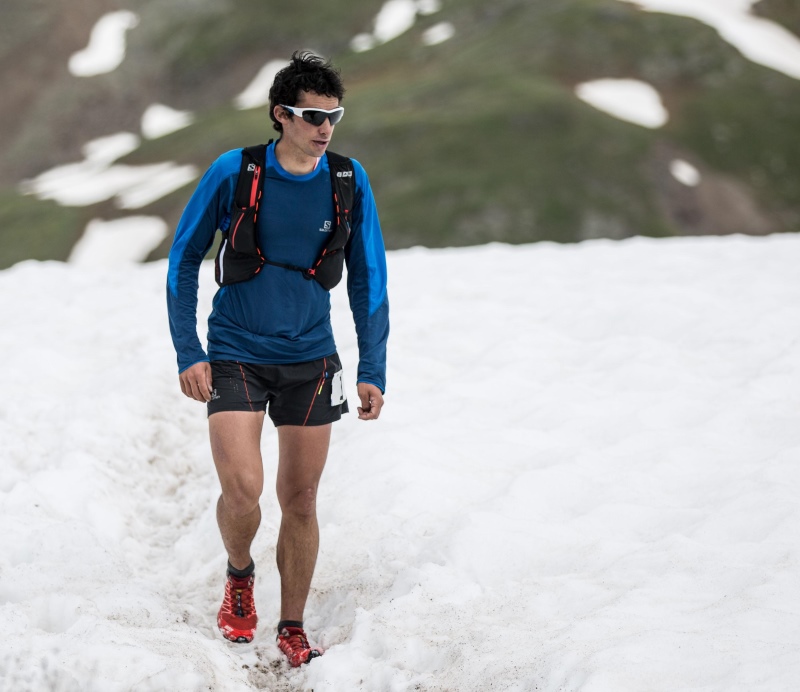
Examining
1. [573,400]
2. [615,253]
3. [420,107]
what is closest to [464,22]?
[420,107]

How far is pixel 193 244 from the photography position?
5.75 m

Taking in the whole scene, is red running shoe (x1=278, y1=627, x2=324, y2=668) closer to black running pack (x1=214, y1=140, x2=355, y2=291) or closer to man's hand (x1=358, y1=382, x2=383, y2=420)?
Result: man's hand (x1=358, y1=382, x2=383, y2=420)

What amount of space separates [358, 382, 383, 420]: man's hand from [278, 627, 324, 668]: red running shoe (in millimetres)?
1450

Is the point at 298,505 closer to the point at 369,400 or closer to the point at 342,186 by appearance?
the point at 369,400

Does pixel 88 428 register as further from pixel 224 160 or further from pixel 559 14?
pixel 559 14

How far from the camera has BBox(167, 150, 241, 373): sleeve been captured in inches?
220

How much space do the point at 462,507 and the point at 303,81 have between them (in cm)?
375

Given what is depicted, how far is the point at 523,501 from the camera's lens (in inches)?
301

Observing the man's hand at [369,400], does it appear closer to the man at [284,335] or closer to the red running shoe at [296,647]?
the man at [284,335]

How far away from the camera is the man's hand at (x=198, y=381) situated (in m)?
5.58

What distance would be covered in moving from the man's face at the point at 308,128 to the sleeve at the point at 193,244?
356 mm

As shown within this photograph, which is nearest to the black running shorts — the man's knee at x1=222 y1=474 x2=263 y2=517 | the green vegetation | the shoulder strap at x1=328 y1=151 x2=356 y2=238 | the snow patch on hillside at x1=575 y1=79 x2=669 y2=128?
the man's knee at x1=222 y1=474 x2=263 y2=517

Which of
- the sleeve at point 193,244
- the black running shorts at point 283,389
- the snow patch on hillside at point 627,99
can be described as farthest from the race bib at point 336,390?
the snow patch on hillside at point 627,99

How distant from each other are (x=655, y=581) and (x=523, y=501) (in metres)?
1.61
